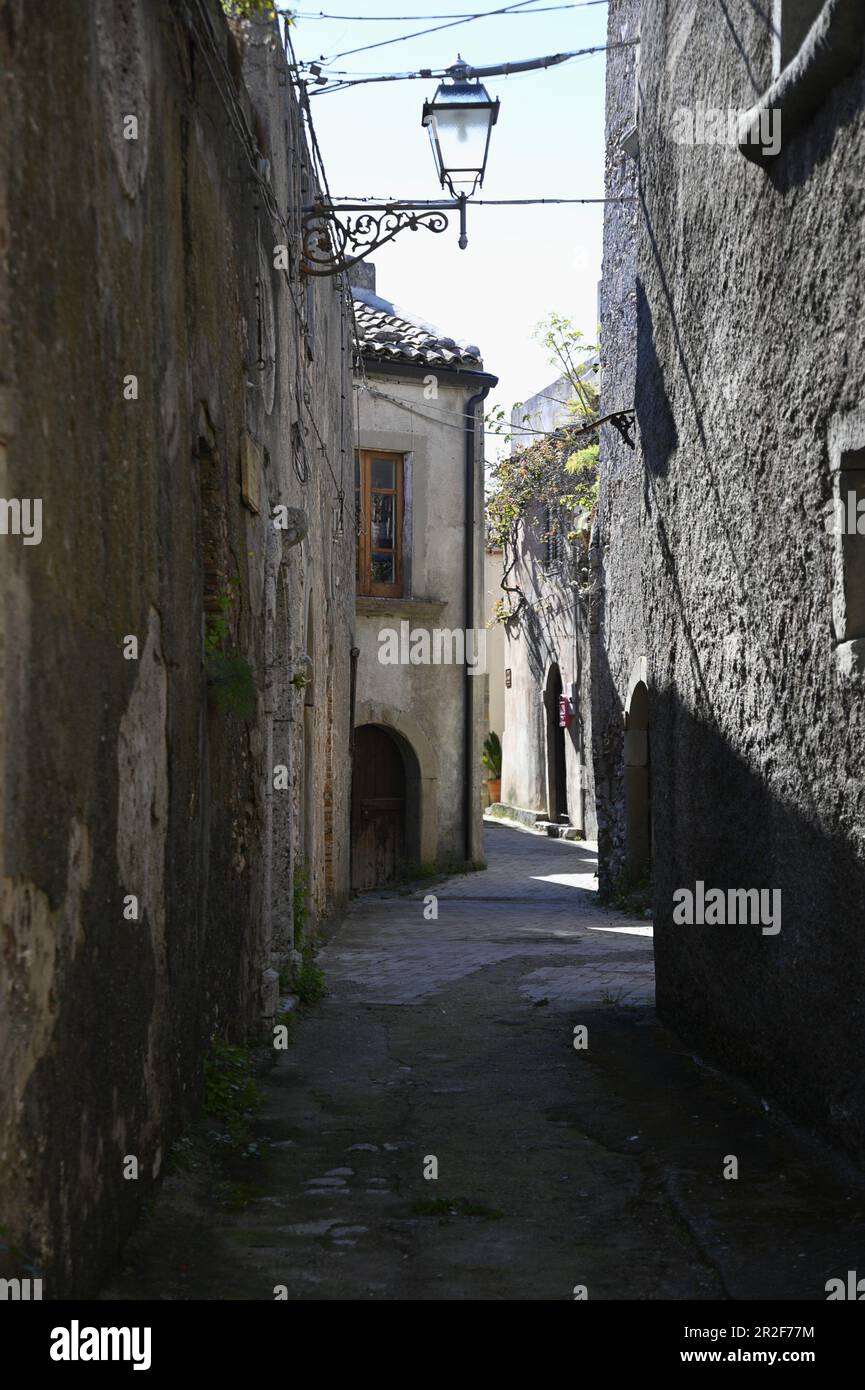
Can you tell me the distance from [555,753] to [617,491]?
9.97 metres

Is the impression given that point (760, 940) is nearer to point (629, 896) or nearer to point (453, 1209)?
point (453, 1209)

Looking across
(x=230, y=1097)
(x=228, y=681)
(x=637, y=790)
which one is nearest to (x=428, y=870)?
(x=637, y=790)

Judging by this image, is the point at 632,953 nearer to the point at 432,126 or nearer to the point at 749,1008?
the point at 749,1008

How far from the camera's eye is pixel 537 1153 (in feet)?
17.7

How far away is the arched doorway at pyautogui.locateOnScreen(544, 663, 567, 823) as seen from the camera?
80.6 feet

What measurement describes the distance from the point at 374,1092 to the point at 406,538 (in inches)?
498

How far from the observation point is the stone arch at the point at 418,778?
58.9 feet

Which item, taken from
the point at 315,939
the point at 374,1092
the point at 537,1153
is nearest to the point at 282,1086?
the point at 374,1092

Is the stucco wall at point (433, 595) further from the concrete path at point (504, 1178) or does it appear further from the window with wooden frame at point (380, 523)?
the concrete path at point (504, 1178)

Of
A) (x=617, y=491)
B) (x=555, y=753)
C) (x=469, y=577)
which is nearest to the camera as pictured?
(x=617, y=491)

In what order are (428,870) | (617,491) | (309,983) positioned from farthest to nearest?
(428,870) → (617,491) → (309,983)

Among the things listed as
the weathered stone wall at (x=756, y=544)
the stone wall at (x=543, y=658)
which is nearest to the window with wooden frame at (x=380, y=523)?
the stone wall at (x=543, y=658)

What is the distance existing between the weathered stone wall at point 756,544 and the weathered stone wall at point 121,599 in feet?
6.95

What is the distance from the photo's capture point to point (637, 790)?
15062 mm
